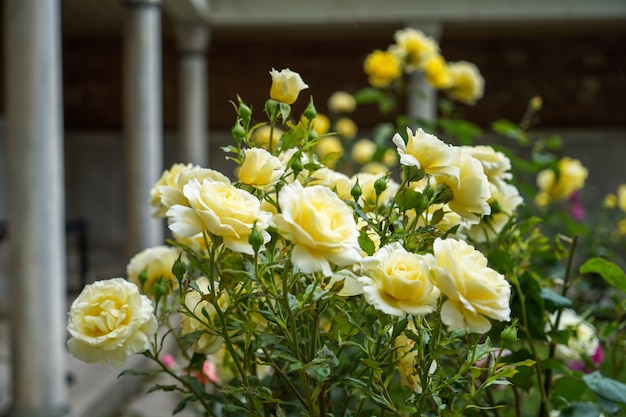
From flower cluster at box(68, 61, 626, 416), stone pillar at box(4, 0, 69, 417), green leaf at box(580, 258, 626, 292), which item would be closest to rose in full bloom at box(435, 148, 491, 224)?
flower cluster at box(68, 61, 626, 416)

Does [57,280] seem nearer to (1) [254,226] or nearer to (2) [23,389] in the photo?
(2) [23,389]

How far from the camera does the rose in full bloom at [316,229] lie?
1.63 ft

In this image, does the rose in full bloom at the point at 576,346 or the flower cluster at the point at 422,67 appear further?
the flower cluster at the point at 422,67

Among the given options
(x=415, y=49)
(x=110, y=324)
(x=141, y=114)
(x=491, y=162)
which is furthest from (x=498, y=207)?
(x=141, y=114)

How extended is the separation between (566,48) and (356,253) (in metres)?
7.30

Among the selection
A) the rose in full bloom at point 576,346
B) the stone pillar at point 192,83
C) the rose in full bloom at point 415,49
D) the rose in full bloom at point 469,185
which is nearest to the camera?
the rose in full bloom at point 469,185

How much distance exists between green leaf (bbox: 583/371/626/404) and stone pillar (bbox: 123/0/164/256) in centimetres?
315

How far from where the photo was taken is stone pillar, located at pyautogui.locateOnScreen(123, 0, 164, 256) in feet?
12.3

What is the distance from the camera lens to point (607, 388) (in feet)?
2.57

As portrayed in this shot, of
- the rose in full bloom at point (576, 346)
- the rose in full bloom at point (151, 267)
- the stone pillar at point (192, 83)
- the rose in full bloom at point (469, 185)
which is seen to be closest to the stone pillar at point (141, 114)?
the stone pillar at point (192, 83)

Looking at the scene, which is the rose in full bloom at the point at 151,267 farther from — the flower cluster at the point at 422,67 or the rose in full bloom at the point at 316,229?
the flower cluster at the point at 422,67

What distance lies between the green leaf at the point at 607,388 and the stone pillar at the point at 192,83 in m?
4.69

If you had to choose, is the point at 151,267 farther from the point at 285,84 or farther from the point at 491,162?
the point at 491,162

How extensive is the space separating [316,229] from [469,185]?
17 centimetres
